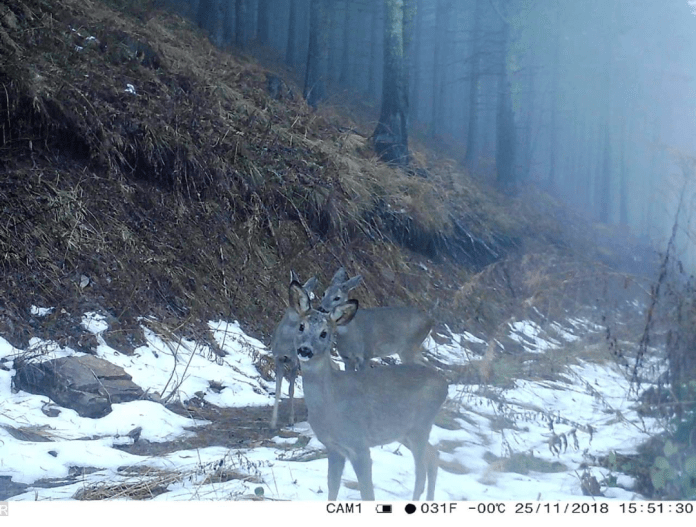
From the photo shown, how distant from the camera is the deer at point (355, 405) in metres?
3.10

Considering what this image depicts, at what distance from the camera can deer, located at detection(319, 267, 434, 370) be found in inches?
172

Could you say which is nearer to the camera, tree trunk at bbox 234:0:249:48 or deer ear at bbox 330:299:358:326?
deer ear at bbox 330:299:358:326

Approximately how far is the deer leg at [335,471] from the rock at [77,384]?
1.39 m

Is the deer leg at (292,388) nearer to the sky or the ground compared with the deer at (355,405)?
nearer to the ground

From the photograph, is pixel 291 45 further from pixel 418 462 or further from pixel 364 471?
pixel 364 471

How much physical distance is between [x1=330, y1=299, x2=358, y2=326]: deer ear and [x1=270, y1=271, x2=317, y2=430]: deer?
67cm

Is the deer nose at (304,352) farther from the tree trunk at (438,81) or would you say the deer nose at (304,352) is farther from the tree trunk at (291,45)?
the tree trunk at (291,45)

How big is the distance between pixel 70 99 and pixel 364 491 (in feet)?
13.5

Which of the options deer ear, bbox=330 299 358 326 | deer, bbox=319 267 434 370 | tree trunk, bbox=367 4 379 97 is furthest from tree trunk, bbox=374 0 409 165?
deer ear, bbox=330 299 358 326

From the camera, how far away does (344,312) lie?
324 centimetres

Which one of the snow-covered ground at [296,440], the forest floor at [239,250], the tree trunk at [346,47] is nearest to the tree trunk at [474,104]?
the forest floor at [239,250]

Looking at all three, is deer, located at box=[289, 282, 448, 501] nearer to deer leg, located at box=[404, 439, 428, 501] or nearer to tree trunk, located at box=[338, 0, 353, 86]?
deer leg, located at box=[404, 439, 428, 501]

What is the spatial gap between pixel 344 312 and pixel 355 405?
1.38 feet

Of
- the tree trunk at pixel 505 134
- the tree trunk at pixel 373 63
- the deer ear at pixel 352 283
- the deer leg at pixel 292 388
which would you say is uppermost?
the tree trunk at pixel 373 63
